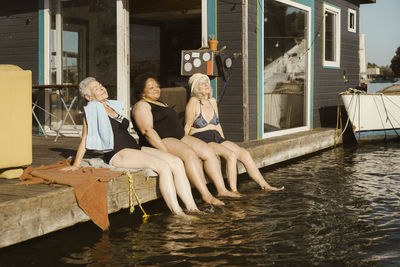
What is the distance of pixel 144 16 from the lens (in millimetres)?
12812

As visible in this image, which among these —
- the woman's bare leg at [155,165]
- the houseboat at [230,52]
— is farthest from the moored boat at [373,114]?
the woman's bare leg at [155,165]

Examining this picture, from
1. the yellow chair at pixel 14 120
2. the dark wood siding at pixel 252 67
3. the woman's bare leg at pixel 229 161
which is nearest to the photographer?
the yellow chair at pixel 14 120

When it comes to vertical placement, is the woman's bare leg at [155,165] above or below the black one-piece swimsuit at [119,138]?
below

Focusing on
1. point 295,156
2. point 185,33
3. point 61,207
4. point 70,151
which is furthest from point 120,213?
point 185,33

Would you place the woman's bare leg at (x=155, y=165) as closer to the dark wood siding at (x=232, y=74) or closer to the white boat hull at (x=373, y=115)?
Result: the dark wood siding at (x=232, y=74)

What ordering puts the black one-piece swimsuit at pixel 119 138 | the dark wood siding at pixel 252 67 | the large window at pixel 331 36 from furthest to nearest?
the large window at pixel 331 36 < the dark wood siding at pixel 252 67 < the black one-piece swimsuit at pixel 119 138

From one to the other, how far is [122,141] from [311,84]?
6347 millimetres

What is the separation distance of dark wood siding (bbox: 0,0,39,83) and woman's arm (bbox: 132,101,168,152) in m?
4.54

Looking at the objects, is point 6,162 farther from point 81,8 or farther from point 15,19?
point 15,19

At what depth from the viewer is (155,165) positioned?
4.76 metres

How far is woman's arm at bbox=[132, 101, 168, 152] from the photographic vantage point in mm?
5031

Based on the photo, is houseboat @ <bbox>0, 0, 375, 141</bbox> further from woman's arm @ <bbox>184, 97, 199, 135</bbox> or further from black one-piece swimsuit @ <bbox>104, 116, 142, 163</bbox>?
black one-piece swimsuit @ <bbox>104, 116, 142, 163</bbox>

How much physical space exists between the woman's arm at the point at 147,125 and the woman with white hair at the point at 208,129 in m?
0.84

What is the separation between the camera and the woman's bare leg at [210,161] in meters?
5.49
